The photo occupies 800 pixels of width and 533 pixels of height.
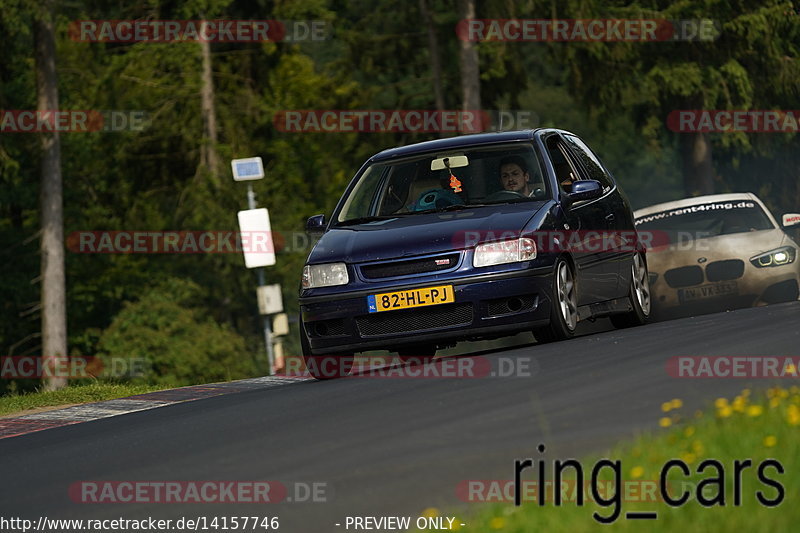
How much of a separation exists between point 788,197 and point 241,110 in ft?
80.4

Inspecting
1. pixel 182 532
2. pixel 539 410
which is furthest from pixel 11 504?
pixel 539 410

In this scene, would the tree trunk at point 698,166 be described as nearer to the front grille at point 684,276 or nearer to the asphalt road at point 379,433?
the front grille at point 684,276

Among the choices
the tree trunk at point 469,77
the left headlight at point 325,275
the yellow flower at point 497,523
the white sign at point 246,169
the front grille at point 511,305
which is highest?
the tree trunk at point 469,77

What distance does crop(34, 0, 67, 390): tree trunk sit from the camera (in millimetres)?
36188

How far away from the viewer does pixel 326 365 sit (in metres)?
13.0

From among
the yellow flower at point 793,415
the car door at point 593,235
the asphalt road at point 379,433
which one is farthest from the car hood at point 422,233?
the yellow flower at point 793,415

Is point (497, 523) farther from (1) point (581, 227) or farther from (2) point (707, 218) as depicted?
(2) point (707, 218)

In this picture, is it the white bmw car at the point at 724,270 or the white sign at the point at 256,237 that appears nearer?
the white bmw car at the point at 724,270

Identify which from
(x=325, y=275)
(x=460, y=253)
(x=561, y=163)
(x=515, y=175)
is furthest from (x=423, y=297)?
(x=561, y=163)

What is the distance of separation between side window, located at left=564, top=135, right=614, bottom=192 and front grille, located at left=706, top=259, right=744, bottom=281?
8.06 feet

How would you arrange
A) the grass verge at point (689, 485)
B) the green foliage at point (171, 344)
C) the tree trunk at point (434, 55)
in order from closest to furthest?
the grass verge at point (689, 485), the green foliage at point (171, 344), the tree trunk at point (434, 55)

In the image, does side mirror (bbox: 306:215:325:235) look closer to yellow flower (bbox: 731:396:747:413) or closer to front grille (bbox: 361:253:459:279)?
front grille (bbox: 361:253:459:279)

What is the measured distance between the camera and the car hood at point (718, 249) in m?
17.4

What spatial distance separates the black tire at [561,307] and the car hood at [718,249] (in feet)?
16.3
